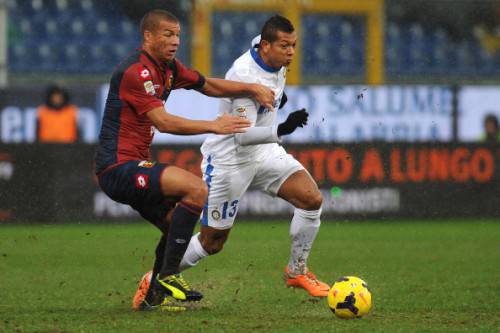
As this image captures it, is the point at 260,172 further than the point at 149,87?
Yes

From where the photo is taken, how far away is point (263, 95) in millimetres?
7547

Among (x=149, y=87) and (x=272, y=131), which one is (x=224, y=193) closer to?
(x=272, y=131)

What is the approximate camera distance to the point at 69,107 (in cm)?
1491

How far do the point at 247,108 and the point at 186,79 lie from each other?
0.54 metres

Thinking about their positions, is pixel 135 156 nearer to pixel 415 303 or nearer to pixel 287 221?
pixel 415 303

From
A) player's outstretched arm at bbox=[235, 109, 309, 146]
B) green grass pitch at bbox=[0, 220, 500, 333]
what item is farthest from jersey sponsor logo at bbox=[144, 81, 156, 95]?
green grass pitch at bbox=[0, 220, 500, 333]

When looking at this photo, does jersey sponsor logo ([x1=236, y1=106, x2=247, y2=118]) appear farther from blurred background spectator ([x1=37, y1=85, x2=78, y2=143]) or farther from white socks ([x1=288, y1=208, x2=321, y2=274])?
blurred background spectator ([x1=37, y1=85, x2=78, y2=143])

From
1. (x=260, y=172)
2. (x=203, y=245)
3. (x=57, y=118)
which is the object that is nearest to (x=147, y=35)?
(x=260, y=172)

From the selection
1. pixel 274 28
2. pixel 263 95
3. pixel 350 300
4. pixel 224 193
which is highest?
pixel 274 28

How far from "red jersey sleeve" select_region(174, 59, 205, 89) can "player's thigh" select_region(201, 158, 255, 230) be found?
0.77m

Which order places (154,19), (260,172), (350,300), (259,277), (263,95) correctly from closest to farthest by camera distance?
(350,300), (154,19), (263,95), (260,172), (259,277)

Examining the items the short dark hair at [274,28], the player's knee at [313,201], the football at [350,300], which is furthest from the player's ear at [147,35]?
the football at [350,300]

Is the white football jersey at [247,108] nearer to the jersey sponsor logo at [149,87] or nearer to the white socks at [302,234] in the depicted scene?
the white socks at [302,234]

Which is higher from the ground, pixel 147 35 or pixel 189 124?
pixel 147 35
